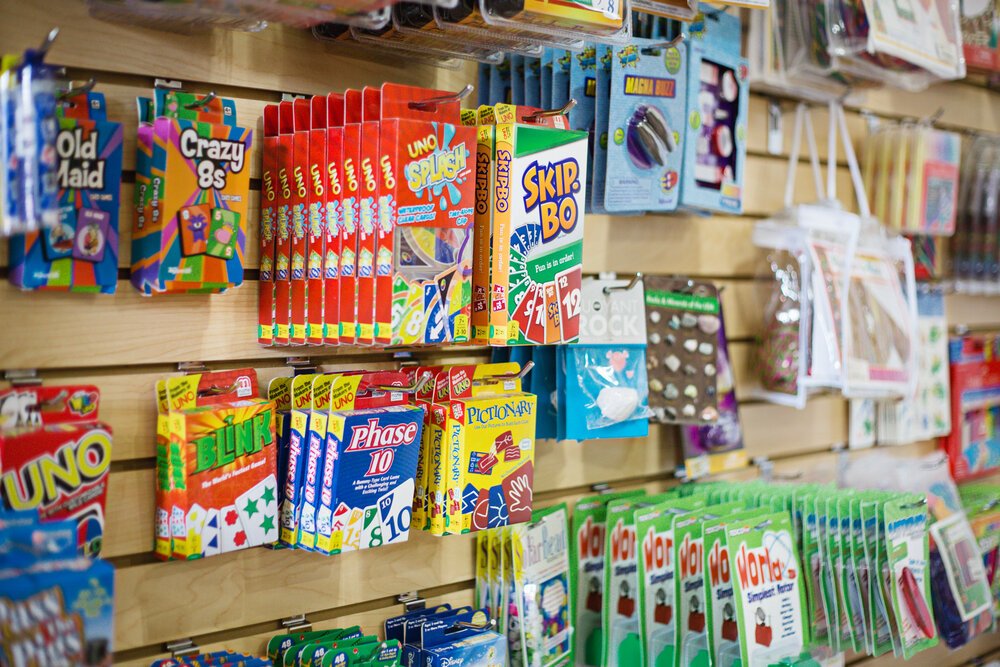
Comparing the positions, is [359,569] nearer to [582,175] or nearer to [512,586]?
[512,586]

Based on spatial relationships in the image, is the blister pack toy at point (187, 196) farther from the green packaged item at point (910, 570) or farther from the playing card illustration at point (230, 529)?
the green packaged item at point (910, 570)

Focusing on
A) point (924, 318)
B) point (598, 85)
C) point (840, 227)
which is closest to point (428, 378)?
point (598, 85)

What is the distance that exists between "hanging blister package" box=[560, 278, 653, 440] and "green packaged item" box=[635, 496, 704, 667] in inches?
8.8

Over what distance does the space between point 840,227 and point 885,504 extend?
0.89 metres

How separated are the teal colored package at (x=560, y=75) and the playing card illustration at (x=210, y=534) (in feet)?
3.81

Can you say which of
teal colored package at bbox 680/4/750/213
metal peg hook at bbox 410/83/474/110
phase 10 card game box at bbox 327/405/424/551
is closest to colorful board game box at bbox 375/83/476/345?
metal peg hook at bbox 410/83/474/110

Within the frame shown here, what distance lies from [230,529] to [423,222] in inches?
25.4

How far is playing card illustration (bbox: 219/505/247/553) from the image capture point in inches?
68.2

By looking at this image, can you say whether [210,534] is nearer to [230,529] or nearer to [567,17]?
[230,529]

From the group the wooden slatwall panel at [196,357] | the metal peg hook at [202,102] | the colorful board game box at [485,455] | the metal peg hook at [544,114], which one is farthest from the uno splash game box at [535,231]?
the metal peg hook at [202,102]

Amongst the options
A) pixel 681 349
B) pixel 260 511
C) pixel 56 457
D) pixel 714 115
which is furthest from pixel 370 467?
pixel 714 115

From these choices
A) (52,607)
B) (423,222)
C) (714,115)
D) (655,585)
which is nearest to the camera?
(52,607)

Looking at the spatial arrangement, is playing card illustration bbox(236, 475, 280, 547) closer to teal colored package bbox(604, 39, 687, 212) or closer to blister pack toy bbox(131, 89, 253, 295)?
blister pack toy bbox(131, 89, 253, 295)

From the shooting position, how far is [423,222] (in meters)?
1.70
